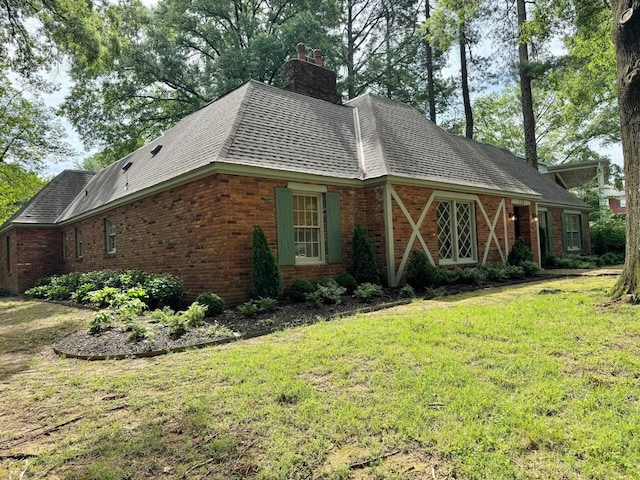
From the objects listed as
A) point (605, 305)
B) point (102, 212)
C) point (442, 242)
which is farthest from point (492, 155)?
point (102, 212)

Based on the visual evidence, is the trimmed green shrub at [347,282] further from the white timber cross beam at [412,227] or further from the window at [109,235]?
the window at [109,235]

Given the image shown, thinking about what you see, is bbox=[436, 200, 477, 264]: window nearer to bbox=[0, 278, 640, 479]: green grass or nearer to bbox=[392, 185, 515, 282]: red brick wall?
bbox=[392, 185, 515, 282]: red brick wall

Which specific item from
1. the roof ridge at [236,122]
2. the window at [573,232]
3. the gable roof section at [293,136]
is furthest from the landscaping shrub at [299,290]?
the window at [573,232]

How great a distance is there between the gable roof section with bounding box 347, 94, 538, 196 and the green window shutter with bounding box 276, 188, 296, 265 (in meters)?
2.51

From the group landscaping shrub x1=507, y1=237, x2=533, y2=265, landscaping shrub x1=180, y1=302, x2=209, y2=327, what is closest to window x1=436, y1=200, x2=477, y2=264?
landscaping shrub x1=507, y1=237, x2=533, y2=265

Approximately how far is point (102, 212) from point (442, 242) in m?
10.8

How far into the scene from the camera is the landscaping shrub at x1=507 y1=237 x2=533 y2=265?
1327 centimetres

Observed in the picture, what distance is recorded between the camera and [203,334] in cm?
612

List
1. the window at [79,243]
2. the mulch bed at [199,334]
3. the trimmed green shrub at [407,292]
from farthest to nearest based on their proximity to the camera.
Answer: the window at [79,243]
the trimmed green shrub at [407,292]
the mulch bed at [199,334]

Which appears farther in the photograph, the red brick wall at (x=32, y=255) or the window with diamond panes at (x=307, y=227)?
the red brick wall at (x=32, y=255)

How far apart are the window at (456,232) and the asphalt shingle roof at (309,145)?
78 cm

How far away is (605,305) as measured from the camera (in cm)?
616

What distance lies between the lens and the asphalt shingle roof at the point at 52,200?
17922 mm

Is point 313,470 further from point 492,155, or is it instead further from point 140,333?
point 492,155
